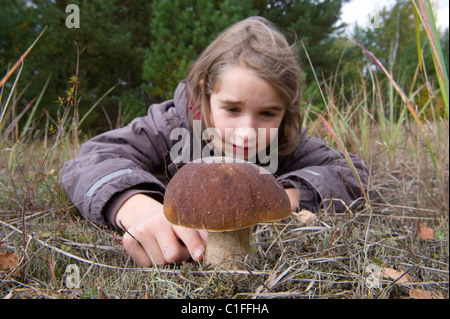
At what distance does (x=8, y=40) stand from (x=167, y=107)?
4.71 m

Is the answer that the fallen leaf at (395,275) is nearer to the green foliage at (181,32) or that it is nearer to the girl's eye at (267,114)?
the girl's eye at (267,114)

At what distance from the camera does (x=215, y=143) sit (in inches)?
78.8

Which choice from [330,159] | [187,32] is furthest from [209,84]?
[187,32]

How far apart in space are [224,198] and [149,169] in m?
1.27

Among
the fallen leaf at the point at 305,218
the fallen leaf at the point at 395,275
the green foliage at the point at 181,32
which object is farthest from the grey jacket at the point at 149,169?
the green foliage at the point at 181,32

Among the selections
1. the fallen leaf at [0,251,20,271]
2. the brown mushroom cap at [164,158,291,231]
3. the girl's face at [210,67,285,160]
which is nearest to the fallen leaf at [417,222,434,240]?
the brown mushroom cap at [164,158,291,231]

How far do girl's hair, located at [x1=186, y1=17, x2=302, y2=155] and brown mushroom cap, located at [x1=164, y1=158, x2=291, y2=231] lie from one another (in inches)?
39.6

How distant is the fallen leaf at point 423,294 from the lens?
0.90 meters

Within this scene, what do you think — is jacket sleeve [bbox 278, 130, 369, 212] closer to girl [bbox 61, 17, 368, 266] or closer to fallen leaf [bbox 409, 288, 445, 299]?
girl [bbox 61, 17, 368, 266]

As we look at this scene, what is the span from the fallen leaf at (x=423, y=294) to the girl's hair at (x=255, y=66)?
1267 mm

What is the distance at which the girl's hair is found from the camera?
184 cm

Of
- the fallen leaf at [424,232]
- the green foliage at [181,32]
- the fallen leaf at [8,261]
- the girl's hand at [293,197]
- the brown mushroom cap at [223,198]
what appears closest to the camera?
the brown mushroom cap at [223,198]

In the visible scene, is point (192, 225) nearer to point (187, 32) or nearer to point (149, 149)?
point (149, 149)
